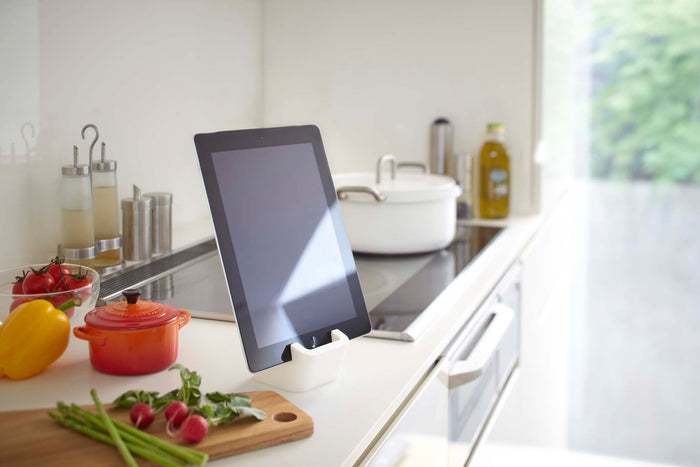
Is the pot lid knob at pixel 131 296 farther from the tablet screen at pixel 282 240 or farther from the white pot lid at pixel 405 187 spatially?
the white pot lid at pixel 405 187

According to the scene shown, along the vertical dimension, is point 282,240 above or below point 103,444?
above

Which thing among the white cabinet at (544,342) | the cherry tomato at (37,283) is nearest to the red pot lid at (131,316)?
the cherry tomato at (37,283)

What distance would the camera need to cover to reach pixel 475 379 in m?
1.30

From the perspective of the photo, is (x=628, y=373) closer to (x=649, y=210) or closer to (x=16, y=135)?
(x=649, y=210)

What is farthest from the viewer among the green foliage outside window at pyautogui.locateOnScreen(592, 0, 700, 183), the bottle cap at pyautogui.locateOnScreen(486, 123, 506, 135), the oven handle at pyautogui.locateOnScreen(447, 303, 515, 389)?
the green foliage outside window at pyautogui.locateOnScreen(592, 0, 700, 183)

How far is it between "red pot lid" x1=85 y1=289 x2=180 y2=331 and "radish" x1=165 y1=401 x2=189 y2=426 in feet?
0.62

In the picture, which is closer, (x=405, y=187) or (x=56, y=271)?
(x=56, y=271)

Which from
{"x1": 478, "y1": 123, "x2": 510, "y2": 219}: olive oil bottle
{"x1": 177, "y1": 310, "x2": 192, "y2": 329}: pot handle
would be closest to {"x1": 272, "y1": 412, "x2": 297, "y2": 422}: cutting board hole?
{"x1": 177, "y1": 310, "x2": 192, "y2": 329}: pot handle

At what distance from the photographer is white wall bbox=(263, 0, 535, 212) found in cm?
208

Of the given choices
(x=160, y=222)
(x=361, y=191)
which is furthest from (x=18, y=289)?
(x=361, y=191)

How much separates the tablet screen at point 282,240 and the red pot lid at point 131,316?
0.47 ft

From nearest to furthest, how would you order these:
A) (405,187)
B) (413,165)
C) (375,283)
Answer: (375,283) < (405,187) < (413,165)

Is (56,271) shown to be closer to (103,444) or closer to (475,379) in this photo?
(103,444)

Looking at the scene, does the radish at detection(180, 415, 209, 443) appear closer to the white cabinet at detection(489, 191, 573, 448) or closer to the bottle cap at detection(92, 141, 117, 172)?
the bottle cap at detection(92, 141, 117, 172)
